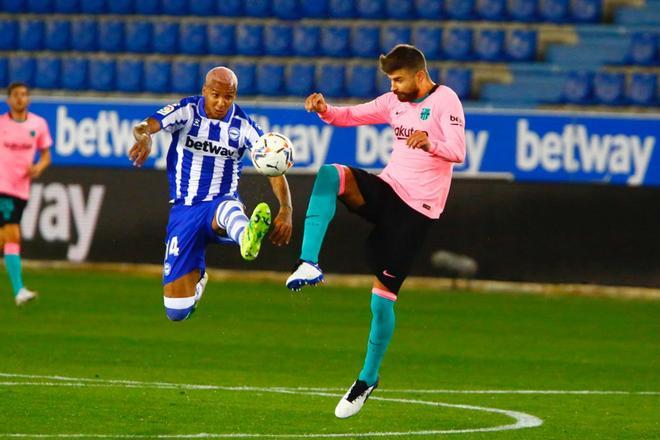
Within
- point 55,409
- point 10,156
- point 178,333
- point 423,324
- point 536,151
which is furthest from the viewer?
point 536,151

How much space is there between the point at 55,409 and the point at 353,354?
14.1ft

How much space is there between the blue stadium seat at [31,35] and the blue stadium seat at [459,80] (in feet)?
22.8

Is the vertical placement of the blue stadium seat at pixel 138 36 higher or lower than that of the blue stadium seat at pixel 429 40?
lower

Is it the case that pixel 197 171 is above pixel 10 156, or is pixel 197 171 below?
above

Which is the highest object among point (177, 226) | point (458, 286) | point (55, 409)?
point (177, 226)

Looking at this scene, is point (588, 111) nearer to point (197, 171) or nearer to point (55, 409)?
point (197, 171)

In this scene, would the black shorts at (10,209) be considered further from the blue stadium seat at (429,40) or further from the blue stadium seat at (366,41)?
the blue stadium seat at (429,40)

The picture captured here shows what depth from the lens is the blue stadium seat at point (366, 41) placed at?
22.9m

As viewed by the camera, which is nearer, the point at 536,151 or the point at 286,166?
the point at 286,166

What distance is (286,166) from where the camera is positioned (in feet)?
32.5

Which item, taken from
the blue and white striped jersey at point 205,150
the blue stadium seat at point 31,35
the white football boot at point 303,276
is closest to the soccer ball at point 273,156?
the blue and white striped jersey at point 205,150

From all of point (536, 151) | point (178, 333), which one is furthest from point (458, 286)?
point (178, 333)

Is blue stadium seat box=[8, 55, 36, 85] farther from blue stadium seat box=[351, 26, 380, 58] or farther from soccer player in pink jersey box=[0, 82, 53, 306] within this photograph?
soccer player in pink jersey box=[0, 82, 53, 306]

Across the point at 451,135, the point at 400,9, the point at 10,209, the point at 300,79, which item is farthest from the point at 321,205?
the point at 400,9
